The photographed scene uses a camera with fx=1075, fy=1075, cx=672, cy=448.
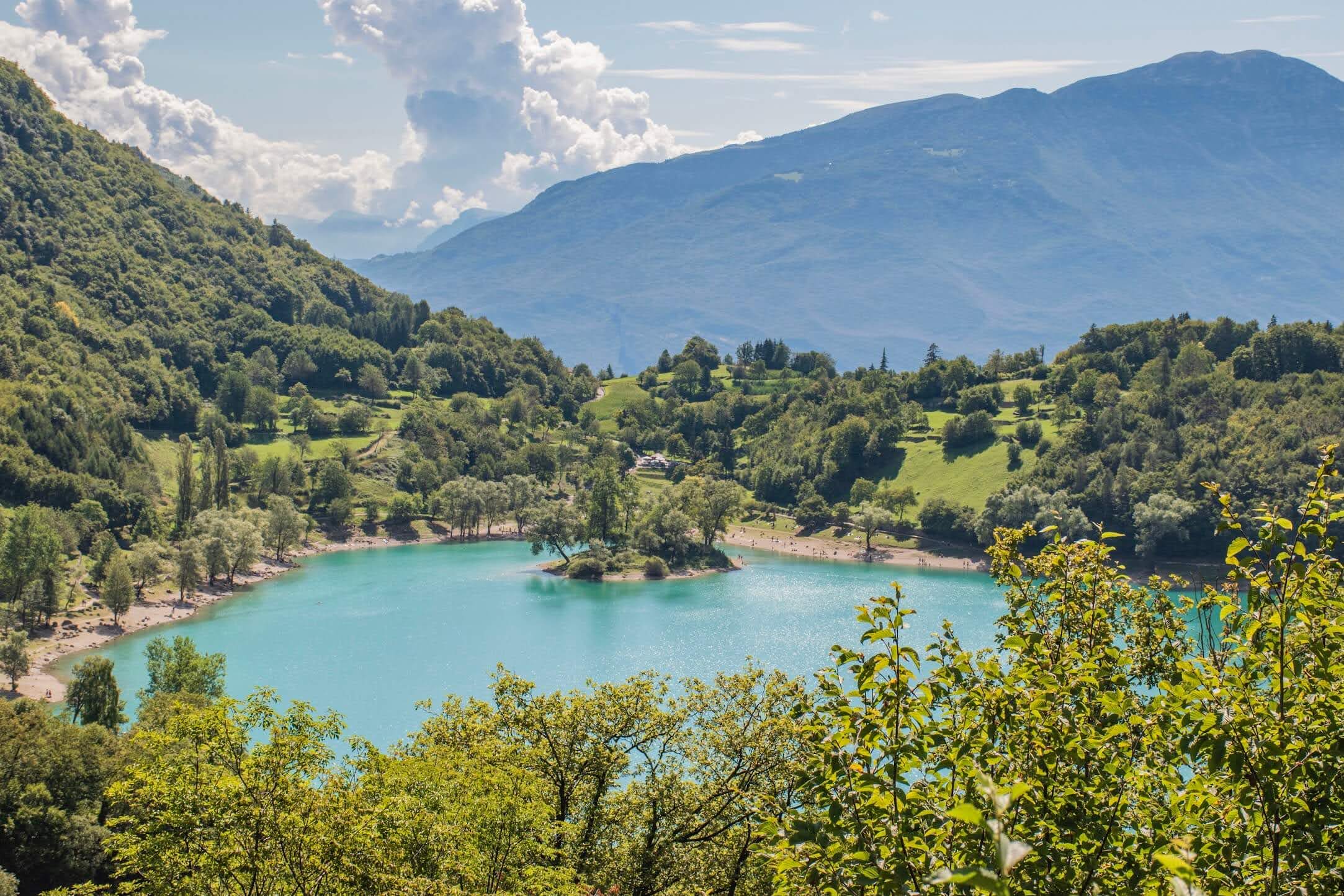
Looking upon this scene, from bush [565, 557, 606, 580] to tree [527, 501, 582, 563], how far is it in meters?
3.22

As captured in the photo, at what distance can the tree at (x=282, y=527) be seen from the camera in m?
110

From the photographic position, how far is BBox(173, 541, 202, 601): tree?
298ft

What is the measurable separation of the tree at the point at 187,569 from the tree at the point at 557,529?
3251 cm

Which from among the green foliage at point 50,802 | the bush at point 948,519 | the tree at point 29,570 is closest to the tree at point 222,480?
the tree at point 29,570

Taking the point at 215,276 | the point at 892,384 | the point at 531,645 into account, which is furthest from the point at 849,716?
the point at 215,276

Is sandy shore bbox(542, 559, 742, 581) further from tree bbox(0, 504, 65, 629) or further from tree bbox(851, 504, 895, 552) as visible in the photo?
tree bbox(0, 504, 65, 629)

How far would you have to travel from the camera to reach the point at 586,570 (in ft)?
356

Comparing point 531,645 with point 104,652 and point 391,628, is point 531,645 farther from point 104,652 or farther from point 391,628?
point 104,652

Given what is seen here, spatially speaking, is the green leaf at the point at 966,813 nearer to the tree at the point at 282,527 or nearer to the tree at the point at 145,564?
the tree at the point at 145,564

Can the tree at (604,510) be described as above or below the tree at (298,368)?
below

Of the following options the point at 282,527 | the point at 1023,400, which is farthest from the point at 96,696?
the point at 1023,400

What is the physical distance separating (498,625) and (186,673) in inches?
1368

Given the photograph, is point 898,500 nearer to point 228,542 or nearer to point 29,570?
point 228,542

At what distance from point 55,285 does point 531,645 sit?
106 m
